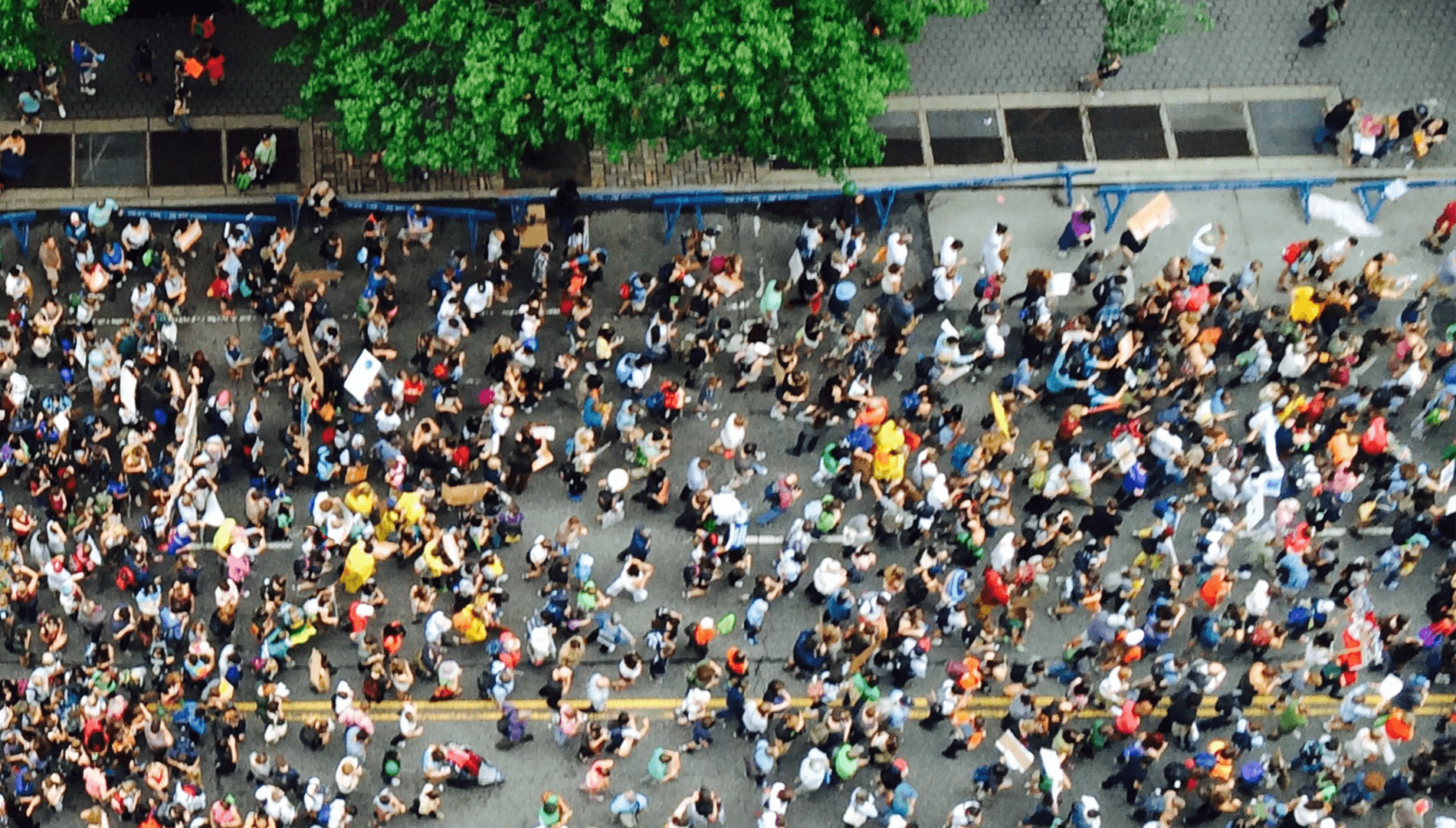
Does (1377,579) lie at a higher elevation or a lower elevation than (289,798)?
higher

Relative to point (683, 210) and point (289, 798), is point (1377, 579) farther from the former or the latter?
point (289, 798)

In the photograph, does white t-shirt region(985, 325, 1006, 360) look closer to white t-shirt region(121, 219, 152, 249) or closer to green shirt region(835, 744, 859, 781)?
green shirt region(835, 744, 859, 781)

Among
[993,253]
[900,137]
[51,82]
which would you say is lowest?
[993,253]

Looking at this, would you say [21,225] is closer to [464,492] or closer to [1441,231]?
[464,492]

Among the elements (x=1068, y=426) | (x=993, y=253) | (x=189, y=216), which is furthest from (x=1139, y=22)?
(x=189, y=216)

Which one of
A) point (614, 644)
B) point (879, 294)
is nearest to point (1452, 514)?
point (879, 294)

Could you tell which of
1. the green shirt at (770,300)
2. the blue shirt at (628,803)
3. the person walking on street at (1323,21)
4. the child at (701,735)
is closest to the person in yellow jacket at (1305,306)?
the person walking on street at (1323,21)
